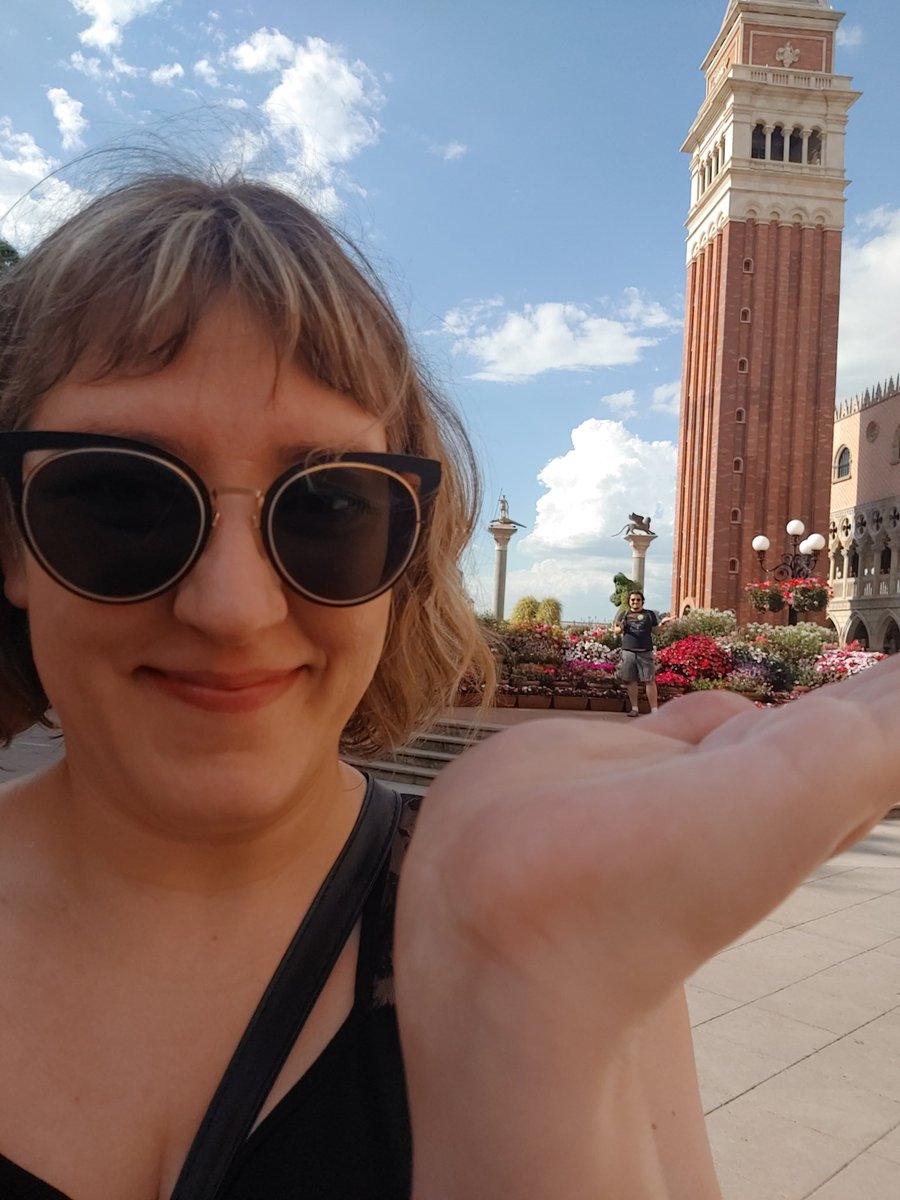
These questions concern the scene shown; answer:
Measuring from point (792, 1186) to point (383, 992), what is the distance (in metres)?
2.52

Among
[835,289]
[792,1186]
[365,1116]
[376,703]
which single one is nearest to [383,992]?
[365,1116]

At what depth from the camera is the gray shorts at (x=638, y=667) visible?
35.8ft

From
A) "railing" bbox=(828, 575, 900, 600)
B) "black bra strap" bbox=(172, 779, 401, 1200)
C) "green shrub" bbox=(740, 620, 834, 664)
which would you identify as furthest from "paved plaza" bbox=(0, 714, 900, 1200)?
"railing" bbox=(828, 575, 900, 600)

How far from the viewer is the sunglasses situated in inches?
31.5

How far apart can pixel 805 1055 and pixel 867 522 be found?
4052 centimetres

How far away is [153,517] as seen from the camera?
81 centimetres

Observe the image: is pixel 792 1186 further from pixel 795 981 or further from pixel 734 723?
pixel 734 723

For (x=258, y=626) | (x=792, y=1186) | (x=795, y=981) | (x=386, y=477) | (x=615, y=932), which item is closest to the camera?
A: (x=615, y=932)

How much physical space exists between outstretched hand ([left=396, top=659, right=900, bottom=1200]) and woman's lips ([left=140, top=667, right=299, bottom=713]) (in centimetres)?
37

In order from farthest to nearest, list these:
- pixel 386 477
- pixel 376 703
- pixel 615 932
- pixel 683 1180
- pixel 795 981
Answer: pixel 795 981 → pixel 376 703 → pixel 386 477 → pixel 683 1180 → pixel 615 932

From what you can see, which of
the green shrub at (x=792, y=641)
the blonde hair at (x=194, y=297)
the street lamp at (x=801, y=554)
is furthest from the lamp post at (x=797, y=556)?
the blonde hair at (x=194, y=297)

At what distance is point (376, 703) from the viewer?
1295mm

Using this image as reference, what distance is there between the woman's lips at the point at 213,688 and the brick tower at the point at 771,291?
114 feet

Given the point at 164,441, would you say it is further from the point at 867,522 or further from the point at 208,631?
the point at 867,522
